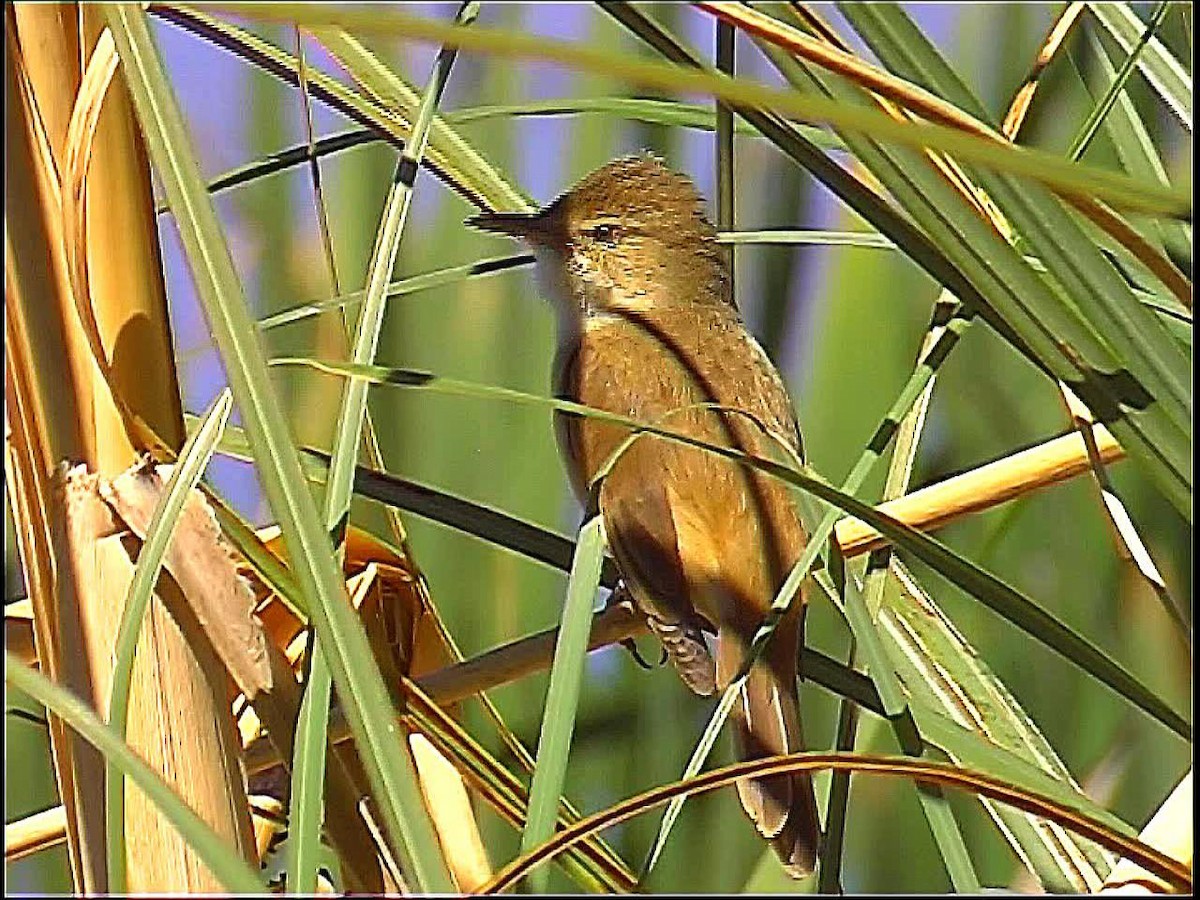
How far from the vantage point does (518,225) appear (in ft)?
4.50

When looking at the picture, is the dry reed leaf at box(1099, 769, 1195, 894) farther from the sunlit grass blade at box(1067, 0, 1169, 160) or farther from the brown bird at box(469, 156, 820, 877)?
the brown bird at box(469, 156, 820, 877)

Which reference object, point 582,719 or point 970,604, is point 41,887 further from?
point 970,604

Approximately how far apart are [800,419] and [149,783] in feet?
3.72

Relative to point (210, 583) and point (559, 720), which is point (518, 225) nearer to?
point (210, 583)

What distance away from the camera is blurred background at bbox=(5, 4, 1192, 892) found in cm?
138

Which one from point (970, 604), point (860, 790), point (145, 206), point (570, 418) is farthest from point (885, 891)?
point (145, 206)

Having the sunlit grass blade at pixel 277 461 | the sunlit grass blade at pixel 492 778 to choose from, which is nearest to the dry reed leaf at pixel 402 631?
the sunlit grass blade at pixel 492 778

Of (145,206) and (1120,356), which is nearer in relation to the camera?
(1120,356)

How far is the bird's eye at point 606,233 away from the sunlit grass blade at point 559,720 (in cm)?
116

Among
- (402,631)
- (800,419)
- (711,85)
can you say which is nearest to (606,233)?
(800,419)

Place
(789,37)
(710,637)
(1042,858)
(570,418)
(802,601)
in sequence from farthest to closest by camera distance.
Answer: (570,418)
(710,637)
(802,601)
(1042,858)
(789,37)

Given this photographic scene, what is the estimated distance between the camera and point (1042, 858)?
2.17 feet

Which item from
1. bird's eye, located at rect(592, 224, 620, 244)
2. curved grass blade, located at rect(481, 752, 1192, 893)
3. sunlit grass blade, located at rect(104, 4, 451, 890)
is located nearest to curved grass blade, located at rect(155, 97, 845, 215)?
sunlit grass blade, located at rect(104, 4, 451, 890)

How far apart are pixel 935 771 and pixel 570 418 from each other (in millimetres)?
976
